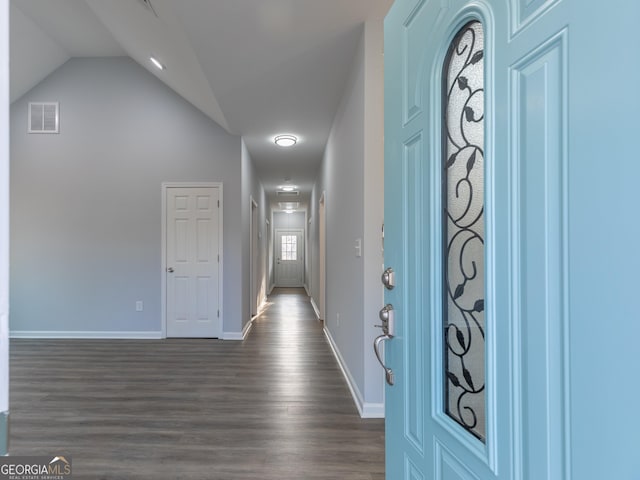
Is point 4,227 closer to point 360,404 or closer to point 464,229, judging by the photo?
point 464,229

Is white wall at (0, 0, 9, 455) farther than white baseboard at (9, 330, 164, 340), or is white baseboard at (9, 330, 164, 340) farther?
white baseboard at (9, 330, 164, 340)

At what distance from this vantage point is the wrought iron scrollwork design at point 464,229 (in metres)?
0.70

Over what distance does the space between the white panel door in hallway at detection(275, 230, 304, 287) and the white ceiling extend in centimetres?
719

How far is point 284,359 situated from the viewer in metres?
3.83

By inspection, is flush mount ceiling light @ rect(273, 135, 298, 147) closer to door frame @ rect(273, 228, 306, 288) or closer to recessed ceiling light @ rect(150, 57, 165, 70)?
recessed ceiling light @ rect(150, 57, 165, 70)

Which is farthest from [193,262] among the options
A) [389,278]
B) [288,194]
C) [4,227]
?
[288,194]

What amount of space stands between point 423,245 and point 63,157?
5.49 meters

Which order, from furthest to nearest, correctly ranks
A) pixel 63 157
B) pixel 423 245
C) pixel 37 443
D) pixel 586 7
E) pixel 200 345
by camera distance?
1. pixel 63 157
2. pixel 200 345
3. pixel 37 443
4. pixel 423 245
5. pixel 586 7

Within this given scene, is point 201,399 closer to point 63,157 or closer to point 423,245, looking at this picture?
point 423,245

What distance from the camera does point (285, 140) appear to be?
4.78 m

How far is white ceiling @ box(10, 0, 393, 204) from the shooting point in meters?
2.32

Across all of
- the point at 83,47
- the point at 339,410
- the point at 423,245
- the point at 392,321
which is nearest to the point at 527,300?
the point at 423,245

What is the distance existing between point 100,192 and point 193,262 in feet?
5.18

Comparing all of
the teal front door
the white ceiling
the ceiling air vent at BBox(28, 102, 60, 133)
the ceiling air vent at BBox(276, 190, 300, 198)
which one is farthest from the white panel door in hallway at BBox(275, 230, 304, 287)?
the teal front door
